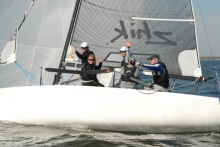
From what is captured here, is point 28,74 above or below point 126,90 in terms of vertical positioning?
above

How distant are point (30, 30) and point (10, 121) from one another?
2369 millimetres

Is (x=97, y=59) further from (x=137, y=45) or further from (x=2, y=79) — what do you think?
(x=2, y=79)

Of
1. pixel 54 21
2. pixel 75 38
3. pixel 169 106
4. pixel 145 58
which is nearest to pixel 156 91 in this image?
pixel 169 106

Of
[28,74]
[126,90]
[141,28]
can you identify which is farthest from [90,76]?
[28,74]

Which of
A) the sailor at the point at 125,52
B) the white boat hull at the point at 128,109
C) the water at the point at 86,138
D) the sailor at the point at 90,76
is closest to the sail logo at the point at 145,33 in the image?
the sailor at the point at 125,52

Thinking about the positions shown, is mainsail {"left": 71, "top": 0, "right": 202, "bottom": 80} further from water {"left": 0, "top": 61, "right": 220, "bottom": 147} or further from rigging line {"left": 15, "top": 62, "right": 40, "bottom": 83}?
water {"left": 0, "top": 61, "right": 220, "bottom": 147}

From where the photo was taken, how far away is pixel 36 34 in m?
8.73

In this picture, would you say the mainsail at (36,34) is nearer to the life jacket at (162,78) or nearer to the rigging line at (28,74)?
the rigging line at (28,74)

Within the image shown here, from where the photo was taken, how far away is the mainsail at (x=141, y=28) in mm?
7738

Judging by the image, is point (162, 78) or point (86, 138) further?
point (162, 78)

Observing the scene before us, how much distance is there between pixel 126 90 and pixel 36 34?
3.13 m

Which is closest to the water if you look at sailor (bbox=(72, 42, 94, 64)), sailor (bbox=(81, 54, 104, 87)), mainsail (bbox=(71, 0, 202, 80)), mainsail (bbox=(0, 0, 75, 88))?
sailor (bbox=(81, 54, 104, 87))

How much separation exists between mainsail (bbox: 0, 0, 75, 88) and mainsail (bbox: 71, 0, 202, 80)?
1050 millimetres

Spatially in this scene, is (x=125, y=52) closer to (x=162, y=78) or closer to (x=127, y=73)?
(x=127, y=73)
